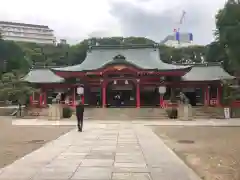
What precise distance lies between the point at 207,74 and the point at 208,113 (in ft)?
27.5

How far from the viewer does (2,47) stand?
61000mm

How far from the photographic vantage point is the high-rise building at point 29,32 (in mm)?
136375

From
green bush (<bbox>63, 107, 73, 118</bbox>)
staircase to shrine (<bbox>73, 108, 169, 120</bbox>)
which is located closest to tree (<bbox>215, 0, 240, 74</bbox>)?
staircase to shrine (<bbox>73, 108, 169, 120</bbox>)

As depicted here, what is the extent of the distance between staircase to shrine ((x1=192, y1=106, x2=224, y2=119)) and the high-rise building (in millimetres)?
107875

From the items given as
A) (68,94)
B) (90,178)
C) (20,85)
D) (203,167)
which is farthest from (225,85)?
(90,178)

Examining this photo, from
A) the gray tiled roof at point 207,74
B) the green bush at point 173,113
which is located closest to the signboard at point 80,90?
the green bush at point 173,113

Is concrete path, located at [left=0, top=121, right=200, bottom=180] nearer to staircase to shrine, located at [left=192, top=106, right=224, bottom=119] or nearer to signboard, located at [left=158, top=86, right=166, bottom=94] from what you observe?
staircase to shrine, located at [left=192, top=106, right=224, bottom=119]

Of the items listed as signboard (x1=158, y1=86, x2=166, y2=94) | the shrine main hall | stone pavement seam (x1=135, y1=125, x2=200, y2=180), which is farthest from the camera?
signboard (x1=158, y1=86, x2=166, y2=94)

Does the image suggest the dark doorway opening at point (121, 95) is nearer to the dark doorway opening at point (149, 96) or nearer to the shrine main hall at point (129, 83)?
the shrine main hall at point (129, 83)

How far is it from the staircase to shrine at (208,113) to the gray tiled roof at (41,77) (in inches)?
646

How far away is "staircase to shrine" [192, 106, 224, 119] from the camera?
1272 inches

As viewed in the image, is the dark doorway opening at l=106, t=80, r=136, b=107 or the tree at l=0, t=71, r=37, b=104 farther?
the dark doorway opening at l=106, t=80, r=136, b=107

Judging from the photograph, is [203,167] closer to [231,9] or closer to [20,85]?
[20,85]

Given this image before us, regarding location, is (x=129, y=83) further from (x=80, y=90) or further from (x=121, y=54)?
(x=121, y=54)
